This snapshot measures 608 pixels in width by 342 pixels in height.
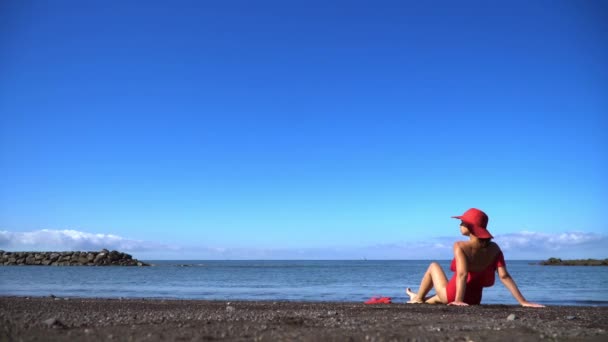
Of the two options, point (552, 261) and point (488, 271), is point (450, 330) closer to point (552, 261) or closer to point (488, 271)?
point (488, 271)

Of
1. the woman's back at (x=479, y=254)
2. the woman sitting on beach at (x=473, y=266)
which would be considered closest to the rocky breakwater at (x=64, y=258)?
the woman sitting on beach at (x=473, y=266)

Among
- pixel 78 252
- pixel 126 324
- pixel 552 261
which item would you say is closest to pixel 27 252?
pixel 78 252

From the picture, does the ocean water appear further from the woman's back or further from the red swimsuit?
the woman's back

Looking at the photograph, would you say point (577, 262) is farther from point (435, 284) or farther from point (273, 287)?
point (435, 284)

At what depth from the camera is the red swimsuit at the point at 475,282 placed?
971 centimetres

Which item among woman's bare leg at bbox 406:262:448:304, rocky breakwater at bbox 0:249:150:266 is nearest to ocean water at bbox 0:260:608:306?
woman's bare leg at bbox 406:262:448:304

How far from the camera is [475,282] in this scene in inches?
393

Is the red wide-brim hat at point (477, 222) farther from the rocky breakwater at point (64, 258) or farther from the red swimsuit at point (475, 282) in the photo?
the rocky breakwater at point (64, 258)

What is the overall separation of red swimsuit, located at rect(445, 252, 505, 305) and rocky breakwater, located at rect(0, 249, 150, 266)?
6692cm

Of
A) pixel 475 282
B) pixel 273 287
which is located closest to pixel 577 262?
pixel 273 287

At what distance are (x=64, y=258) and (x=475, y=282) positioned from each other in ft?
236

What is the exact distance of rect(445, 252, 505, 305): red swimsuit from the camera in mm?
9711

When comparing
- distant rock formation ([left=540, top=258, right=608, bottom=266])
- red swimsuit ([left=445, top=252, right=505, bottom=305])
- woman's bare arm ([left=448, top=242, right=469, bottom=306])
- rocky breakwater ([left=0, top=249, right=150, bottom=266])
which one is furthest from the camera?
distant rock formation ([left=540, top=258, right=608, bottom=266])

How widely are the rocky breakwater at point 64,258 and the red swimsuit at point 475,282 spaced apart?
66.9 meters
